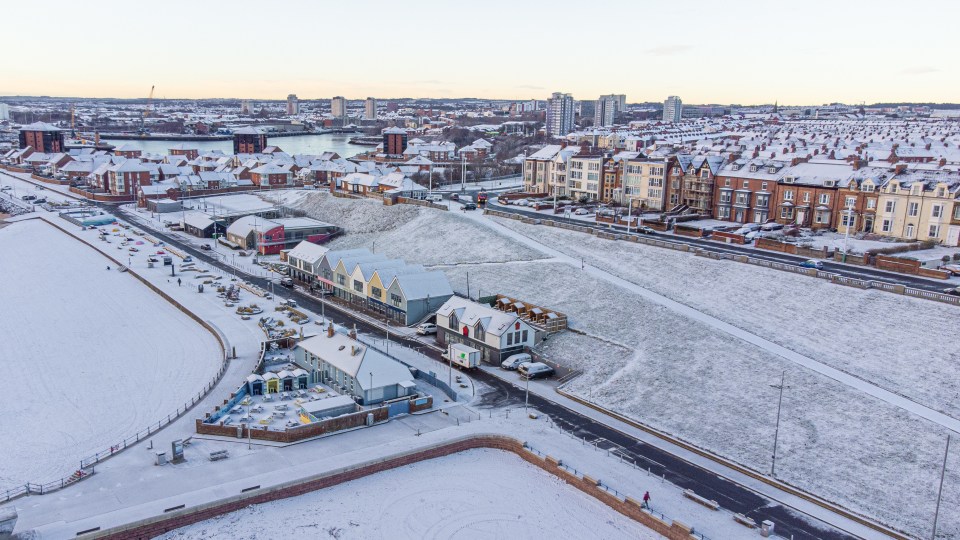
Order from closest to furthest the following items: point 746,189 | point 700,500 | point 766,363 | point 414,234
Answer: point 700,500, point 766,363, point 746,189, point 414,234

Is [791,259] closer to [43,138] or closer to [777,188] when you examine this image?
[777,188]

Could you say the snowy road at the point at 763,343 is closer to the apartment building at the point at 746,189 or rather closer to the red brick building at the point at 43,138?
the apartment building at the point at 746,189

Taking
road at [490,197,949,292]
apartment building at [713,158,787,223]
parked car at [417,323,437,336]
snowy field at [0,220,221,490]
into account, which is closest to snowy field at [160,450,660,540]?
snowy field at [0,220,221,490]

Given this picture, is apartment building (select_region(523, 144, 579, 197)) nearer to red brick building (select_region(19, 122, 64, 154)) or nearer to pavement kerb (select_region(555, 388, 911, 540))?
pavement kerb (select_region(555, 388, 911, 540))

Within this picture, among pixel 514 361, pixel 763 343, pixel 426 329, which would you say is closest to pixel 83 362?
pixel 426 329

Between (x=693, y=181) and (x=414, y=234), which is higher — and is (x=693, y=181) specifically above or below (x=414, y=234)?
above

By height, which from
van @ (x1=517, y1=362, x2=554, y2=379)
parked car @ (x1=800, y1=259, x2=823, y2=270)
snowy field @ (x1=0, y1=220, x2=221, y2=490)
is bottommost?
snowy field @ (x1=0, y1=220, x2=221, y2=490)

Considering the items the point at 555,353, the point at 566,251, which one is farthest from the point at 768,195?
the point at 555,353
